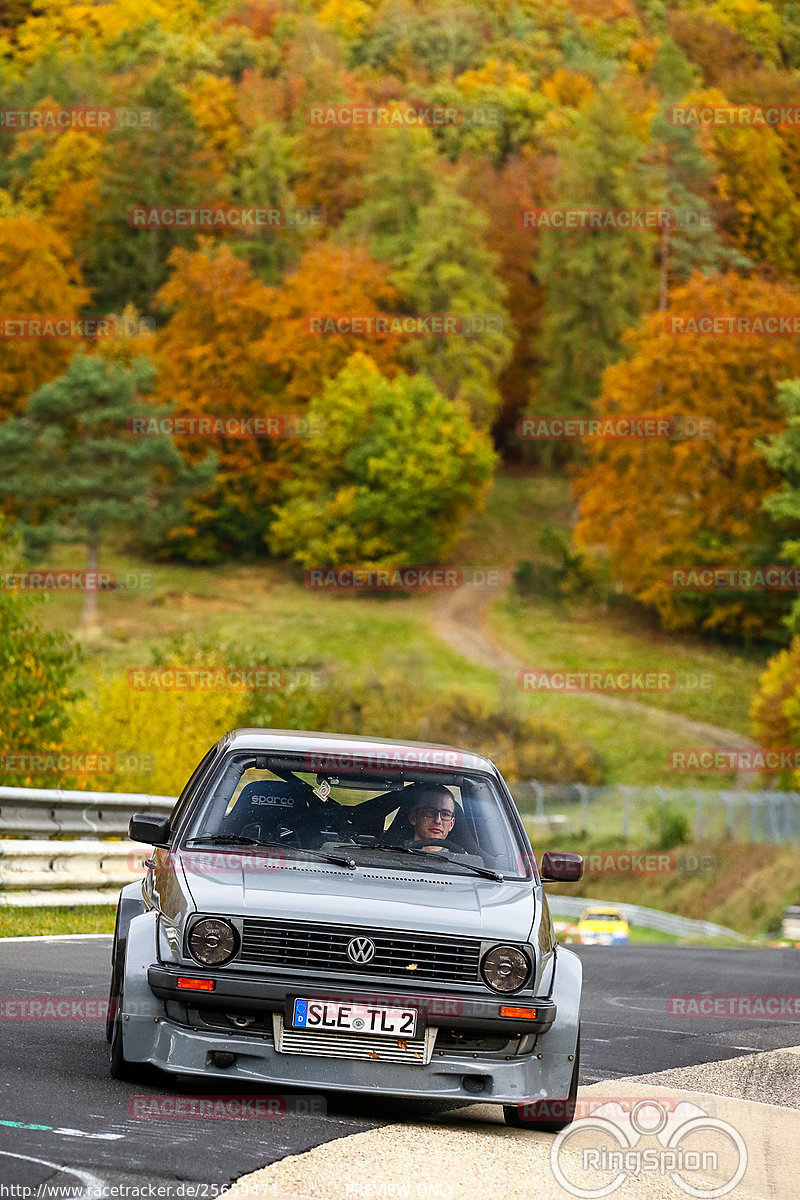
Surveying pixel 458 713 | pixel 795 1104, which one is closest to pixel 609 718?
Answer: pixel 458 713

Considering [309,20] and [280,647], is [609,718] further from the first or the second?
[309,20]

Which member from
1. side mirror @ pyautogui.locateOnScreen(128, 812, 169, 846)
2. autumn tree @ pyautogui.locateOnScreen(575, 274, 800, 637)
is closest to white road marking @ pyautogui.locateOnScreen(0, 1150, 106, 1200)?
side mirror @ pyautogui.locateOnScreen(128, 812, 169, 846)

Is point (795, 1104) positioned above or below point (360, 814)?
below

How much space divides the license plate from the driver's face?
1272 millimetres

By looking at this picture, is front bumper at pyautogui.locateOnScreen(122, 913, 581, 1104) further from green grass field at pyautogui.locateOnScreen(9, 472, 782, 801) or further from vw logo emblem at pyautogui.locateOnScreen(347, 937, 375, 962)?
green grass field at pyautogui.locateOnScreen(9, 472, 782, 801)

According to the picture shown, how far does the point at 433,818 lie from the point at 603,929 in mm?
31068

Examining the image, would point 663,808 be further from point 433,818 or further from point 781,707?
point 433,818

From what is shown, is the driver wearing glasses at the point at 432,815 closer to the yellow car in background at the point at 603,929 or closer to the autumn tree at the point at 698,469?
the yellow car in background at the point at 603,929

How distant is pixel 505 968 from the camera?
8.00 m

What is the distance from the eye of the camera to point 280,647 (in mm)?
93062

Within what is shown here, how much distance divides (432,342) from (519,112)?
39452mm

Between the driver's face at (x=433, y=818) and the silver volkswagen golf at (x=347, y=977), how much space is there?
0.25m

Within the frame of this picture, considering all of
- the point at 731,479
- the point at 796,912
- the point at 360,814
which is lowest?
the point at 731,479

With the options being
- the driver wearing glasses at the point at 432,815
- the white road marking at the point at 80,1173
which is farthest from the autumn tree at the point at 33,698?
the white road marking at the point at 80,1173
